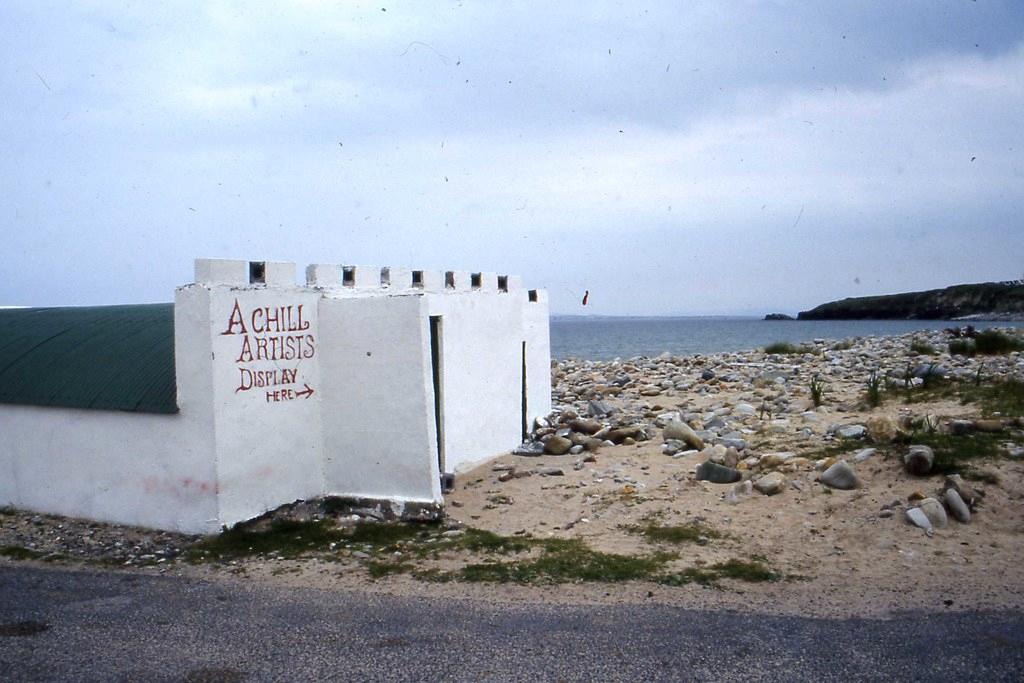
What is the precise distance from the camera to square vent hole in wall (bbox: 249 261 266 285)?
9.38m

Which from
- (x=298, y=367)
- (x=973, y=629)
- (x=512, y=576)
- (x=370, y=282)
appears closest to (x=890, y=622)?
(x=973, y=629)

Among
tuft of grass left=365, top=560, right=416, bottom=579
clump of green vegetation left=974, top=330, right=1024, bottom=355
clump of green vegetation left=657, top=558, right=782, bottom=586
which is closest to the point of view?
clump of green vegetation left=657, top=558, right=782, bottom=586

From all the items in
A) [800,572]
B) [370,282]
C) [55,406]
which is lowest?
[800,572]

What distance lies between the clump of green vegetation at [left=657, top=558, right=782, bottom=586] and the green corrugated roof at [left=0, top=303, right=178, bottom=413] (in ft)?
18.0

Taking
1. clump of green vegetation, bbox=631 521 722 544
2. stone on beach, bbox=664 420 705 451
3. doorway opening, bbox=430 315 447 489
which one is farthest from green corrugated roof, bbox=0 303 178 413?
stone on beach, bbox=664 420 705 451

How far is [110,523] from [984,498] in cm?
941

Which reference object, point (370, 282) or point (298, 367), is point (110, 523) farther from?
point (370, 282)

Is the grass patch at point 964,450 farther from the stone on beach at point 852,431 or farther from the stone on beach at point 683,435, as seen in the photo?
the stone on beach at point 683,435

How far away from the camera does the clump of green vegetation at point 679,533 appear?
27.8 feet

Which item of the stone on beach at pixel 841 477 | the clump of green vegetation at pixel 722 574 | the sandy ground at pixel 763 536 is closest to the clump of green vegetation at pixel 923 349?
the sandy ground at pixel 763 536

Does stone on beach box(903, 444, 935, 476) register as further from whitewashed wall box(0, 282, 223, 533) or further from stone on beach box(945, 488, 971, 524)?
whitewashed wall box(0, 282, 223, 533)

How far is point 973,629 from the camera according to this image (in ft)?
19.3

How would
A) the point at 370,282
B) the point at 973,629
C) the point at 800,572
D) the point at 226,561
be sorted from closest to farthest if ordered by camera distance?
the point at 973,629, the point at 800,572, the point at 226,561, the point at 370,282

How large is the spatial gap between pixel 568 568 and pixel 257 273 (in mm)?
4761
